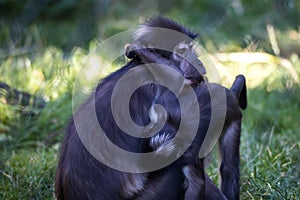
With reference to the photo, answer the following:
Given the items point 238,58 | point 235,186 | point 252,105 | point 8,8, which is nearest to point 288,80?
point 252,105

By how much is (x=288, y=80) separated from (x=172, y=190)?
98.4 inches

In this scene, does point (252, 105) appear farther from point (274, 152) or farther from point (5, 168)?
point (5, 168)

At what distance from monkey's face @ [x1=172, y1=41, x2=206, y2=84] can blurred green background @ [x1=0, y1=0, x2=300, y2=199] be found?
39 centimetres

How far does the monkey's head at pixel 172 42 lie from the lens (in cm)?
334

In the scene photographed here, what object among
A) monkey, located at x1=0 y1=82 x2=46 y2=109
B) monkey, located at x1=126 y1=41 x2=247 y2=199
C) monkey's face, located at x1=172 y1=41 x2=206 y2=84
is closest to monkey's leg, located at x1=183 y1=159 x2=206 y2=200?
monkey, located at x1=126 y1=41 x2=247 y2=199

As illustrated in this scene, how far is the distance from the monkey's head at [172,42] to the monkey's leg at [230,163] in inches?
13.0

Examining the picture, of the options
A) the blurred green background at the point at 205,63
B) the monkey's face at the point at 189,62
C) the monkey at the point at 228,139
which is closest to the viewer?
the monkey at the point at 228,139

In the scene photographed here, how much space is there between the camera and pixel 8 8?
26.0 feet

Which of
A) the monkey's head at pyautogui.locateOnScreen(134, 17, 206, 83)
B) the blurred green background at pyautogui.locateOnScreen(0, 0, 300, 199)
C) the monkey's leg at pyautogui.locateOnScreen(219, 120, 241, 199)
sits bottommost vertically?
the blurred green background at pyautogui.locateOnScreen(0, 0, 300, 199)

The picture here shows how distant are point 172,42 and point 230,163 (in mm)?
704

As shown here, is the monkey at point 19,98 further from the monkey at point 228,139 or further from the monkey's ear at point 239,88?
the monkey's ear at point 239,88

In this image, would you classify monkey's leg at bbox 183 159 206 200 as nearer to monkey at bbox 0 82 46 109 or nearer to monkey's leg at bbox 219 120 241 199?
monkey's leg at bbox 219 120 241 199

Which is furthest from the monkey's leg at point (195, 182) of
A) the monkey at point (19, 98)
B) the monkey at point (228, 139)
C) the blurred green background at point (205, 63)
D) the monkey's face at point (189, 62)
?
the monkey at point (19, 98)

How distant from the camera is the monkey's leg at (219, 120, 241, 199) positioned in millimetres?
3141
